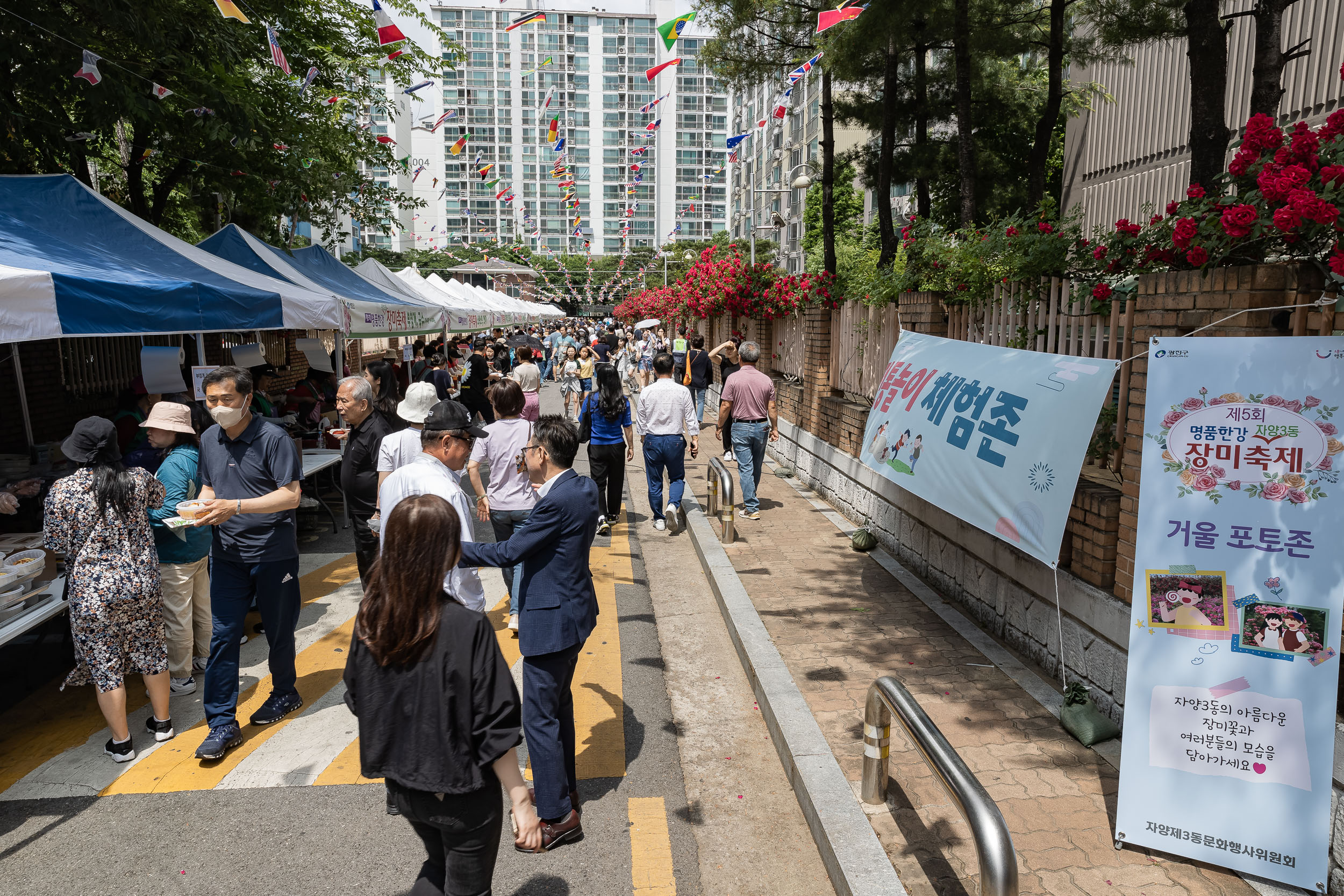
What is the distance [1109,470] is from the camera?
523cm

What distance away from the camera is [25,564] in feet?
15.5

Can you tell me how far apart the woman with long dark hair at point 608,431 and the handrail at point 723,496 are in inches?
37.8

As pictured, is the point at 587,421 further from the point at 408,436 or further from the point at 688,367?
the point at 688,367

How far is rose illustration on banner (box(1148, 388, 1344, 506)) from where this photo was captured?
3.24 m

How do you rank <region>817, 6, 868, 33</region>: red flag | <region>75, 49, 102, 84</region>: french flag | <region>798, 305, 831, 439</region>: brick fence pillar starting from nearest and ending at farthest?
<region>75, 49, 102, 84</region>: french flag → <region>817, 6, 868, 33</region>: red flag → <region>798, 305, 831, 439</region>: brick fence pillar

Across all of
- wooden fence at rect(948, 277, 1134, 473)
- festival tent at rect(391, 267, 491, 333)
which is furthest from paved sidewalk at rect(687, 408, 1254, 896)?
festival tent at rect(391, 267, 491, 333)

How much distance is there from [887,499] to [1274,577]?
4.92 m

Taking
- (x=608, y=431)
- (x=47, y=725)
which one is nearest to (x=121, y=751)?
(x=47, y=725)

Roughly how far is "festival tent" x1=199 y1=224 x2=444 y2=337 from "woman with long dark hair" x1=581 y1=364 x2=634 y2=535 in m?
3.14

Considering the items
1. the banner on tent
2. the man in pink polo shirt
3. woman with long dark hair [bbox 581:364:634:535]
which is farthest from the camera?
the banner on tent

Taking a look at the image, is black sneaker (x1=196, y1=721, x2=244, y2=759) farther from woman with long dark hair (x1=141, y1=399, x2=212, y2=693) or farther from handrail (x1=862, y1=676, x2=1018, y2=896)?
handrail (x1=862, y1=676, x2=1018, y2=896)

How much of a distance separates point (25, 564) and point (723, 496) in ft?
18.8

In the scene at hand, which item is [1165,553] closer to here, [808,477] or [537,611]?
[537,611]

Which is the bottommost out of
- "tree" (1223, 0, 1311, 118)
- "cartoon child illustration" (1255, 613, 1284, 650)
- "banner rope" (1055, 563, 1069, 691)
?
"banner rope" (1055, 563, 1069, 691)
